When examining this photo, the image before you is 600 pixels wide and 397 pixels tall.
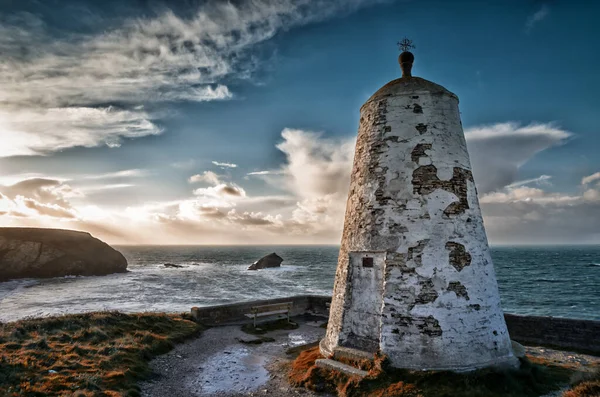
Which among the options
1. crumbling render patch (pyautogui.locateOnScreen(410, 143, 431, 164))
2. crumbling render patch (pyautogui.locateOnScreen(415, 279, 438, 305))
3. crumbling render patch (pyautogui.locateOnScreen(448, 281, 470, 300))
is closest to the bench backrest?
crumbling render patch (pyautogui.locateOnScreen(415, 279, 438, 305))

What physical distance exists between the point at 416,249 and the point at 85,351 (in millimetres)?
9077

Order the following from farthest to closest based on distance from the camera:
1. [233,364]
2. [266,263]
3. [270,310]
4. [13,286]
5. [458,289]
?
[266,263], [13,286], [270,310], [233,364], [458,289]

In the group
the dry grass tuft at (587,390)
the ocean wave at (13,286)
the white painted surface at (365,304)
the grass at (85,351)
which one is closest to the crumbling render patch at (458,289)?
the white painted surface at (365,304)

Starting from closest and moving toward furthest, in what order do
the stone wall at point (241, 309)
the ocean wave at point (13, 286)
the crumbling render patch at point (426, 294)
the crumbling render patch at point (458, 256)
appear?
the crumbling render patch at point (426, 294), the crumbling render patch at point (458, 256), the stone wall at point (241, 309), the ocean wave at point (13, 286)

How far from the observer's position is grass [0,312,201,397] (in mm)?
7121

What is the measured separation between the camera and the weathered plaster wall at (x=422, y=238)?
23.1 ft

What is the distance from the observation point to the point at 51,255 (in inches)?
2207

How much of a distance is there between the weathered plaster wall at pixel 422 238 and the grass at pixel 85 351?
5061 millimetres

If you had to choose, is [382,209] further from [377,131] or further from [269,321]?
[269,321]

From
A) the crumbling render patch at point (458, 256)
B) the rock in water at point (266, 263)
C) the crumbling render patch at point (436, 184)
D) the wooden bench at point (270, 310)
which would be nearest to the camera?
the crumbling render patch at point (458, 256)

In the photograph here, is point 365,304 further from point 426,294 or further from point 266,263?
point 266,263

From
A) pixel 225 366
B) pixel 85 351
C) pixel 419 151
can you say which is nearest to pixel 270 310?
pixel 225 366

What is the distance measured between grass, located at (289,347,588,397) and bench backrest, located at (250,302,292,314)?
592 cm

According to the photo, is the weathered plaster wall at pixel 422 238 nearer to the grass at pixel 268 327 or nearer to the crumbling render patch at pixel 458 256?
the crumbling render patch at pixel 458 256
